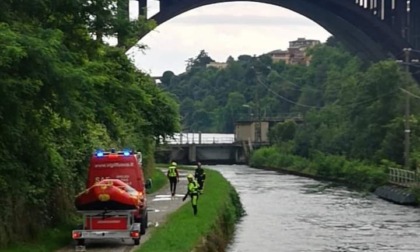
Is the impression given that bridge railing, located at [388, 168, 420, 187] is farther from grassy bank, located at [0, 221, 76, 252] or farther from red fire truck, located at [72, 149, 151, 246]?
red fire truck, located at [72, 149, 151, 246]

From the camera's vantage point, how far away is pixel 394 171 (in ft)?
183

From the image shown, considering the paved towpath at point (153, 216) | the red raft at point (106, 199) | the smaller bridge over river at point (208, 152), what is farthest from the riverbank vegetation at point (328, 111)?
the red raft at point (106, 199)

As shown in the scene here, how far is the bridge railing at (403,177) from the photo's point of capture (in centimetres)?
4975

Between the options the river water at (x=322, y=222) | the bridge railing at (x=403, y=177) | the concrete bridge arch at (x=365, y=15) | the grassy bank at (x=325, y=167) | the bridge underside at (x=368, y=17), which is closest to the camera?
the river water at (x=322, y=222)

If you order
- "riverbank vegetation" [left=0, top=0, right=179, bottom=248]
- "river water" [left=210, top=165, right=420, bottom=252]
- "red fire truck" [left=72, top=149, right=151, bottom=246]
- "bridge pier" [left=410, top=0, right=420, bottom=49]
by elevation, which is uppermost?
"bridge pier" [left=410, top=0, right=420, bottom=49]

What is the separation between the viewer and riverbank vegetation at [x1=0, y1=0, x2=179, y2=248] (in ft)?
48.9

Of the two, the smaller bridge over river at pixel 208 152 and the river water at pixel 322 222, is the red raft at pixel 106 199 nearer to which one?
the river water at pixel 322 222

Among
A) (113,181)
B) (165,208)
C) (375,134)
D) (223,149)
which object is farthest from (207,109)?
(113,181)

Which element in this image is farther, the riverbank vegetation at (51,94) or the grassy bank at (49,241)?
the grassy bank at (49,241)

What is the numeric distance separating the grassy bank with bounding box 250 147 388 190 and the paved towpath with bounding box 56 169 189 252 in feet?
56.1

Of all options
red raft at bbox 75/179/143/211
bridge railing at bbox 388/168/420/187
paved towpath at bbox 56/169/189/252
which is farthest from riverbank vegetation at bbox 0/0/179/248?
bridge railing at bbox 388/168/420/187

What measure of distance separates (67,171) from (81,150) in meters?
2.92

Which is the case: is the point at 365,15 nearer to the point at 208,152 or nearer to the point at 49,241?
the point at 208,152

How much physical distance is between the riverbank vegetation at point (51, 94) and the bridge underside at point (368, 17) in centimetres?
4523
